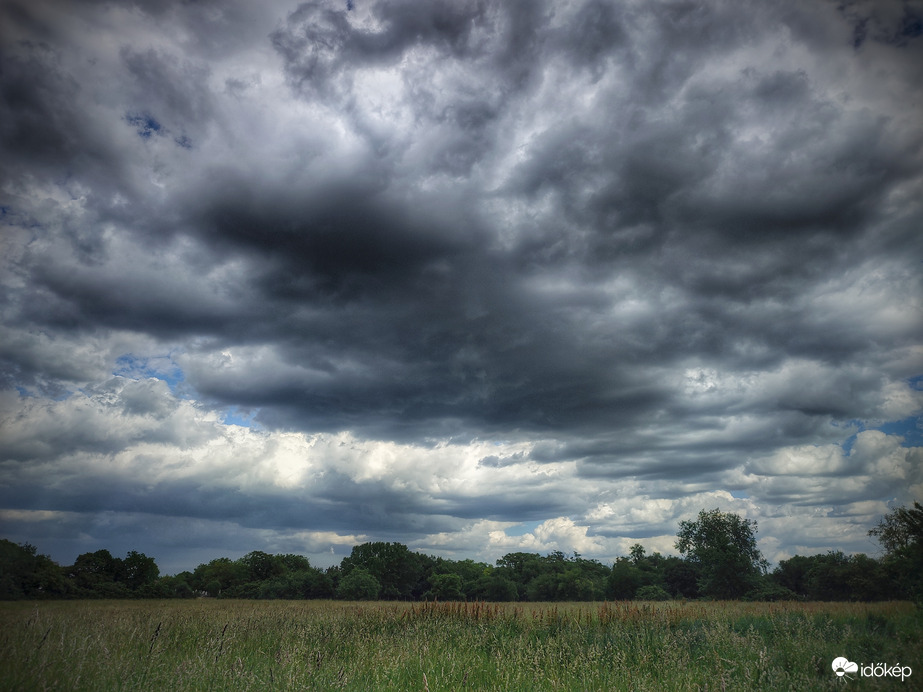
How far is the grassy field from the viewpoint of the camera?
8.52m

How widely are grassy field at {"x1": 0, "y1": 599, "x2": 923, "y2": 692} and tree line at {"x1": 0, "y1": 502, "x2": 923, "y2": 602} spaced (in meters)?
11.6

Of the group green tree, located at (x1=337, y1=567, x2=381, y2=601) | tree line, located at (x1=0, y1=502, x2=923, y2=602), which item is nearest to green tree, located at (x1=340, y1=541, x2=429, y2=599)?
tree line, located at (x1=0, y1=502, x2=923, y2=602)

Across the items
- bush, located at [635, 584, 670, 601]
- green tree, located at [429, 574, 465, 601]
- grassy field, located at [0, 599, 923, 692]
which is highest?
grassy field, located at [0, 599, 923, 692]

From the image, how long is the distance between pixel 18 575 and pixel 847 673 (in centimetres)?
2478

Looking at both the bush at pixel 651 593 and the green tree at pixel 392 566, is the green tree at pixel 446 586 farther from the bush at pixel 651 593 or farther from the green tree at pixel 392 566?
the bush at pixel 651 593

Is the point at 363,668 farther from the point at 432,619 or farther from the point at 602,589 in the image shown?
the point at 602,589

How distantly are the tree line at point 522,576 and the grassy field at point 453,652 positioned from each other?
38.1 ft

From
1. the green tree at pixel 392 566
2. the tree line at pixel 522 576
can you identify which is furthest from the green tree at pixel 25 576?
the green tree at pixel 392 566

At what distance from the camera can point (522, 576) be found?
9494cm

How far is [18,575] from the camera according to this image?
16.8 m

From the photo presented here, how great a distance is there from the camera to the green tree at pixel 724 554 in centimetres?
6606

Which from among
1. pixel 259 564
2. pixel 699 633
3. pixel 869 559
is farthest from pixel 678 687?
pixel 259 564

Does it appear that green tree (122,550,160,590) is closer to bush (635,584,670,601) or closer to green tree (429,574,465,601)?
green tree (429,574,465,601)

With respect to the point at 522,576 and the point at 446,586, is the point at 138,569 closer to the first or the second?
the point at 446,586
